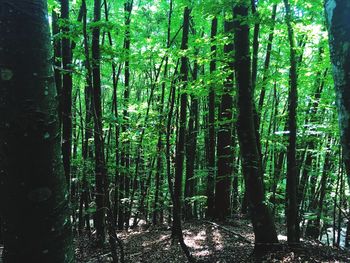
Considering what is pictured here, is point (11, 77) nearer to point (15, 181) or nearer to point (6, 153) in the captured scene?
point (6, 153)

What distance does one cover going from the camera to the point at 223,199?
12.3 meters

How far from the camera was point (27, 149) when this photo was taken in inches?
55.8

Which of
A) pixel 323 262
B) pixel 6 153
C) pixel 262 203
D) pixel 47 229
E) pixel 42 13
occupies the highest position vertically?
pixel 42 13

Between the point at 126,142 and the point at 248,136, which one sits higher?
the point at 248,136

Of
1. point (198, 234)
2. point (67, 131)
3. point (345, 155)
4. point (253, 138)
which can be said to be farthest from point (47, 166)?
point (198, 234)

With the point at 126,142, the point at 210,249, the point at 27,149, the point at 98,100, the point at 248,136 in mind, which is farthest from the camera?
the point at 126,142

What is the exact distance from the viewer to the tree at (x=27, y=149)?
4.64 feet

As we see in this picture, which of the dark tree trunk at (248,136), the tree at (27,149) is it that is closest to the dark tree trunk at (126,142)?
the dark tree trunk at (248,136)

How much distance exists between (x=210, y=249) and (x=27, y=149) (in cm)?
791

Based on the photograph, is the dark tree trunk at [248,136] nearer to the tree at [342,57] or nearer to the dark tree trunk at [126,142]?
the tree at [342,57]

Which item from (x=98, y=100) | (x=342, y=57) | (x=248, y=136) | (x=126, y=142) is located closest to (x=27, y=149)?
(x=342, y=57)

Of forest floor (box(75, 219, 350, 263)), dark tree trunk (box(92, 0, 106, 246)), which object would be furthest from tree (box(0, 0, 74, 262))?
forest floor (box(75, 219, 350, 263))

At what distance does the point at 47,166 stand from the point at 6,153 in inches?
7.3

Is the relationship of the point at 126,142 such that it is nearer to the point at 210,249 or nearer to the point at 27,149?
the point at 210,249
